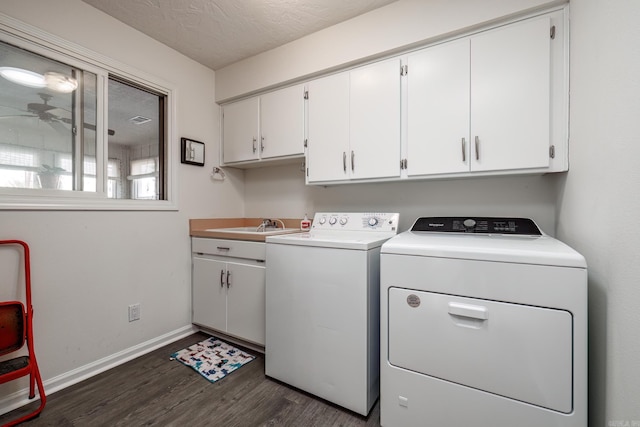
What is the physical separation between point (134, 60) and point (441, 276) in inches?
98.2

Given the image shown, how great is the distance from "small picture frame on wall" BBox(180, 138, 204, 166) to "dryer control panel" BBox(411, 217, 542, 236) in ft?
6.25

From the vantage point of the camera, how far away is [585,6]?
1154 mm

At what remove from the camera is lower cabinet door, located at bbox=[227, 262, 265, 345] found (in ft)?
6.39

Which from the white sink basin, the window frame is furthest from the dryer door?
the window frame

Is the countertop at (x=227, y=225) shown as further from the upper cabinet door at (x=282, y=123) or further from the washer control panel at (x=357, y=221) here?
the upper cabinet door at (x=282, y=123)

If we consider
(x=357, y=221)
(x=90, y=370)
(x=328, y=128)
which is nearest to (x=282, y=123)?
(x=328, y=128)

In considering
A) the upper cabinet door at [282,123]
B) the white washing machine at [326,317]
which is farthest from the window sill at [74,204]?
the white washing machine at [326,317]

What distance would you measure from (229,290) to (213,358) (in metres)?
0.48

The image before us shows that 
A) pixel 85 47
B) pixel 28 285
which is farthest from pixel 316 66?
pixel 28 285

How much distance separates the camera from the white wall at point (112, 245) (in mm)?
1566

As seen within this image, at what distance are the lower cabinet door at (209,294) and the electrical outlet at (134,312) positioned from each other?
43 cm

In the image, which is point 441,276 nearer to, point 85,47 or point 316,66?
point 316,66

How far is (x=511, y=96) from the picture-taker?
4.82 ft

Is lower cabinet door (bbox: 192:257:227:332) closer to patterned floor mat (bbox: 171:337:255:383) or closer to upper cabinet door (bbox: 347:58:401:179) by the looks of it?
patterned floor mat (bbox: 171:337:255:383)
